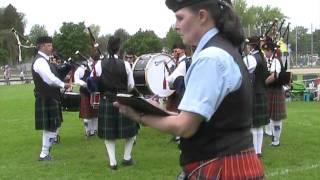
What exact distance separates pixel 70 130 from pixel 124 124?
14.4 feet

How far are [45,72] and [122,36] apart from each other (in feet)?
108

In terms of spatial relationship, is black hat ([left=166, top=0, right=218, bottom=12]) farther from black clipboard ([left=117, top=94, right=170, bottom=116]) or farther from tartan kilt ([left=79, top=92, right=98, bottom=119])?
tartan kilt ([left=79, top=92, right=98, bottom=119])

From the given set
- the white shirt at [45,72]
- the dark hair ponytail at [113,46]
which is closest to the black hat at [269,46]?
the dark hair ponytail at [113,46]

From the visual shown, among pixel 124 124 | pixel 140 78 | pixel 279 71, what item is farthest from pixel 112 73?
pixel 140 78

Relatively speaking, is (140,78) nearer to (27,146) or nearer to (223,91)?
(27,146)

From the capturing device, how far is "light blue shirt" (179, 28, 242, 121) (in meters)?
2.11

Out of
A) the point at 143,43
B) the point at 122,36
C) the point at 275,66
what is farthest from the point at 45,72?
the point at 122,36

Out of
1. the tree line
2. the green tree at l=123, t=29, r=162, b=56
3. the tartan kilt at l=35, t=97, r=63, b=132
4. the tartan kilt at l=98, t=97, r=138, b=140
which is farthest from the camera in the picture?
the green tree at l=123, t=29, r=162, b=56

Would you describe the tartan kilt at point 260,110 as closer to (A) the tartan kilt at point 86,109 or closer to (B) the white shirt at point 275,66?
(B) the white shirt at point 275,66

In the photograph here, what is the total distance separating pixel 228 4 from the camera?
2275 mm

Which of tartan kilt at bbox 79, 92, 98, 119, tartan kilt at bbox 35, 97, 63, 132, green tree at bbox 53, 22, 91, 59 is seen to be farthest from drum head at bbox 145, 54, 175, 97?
green tree at bbox 53, 22, 91, 59

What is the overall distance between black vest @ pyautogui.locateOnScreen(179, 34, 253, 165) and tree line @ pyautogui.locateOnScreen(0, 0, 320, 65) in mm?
7163

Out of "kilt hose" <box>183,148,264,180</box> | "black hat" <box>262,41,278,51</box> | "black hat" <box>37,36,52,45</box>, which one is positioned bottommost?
"kilt hose" <box>183,148,264,180</box>

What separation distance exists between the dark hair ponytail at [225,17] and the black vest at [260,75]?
17.4ft
